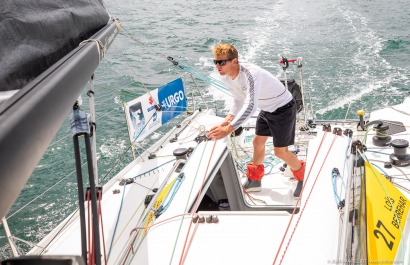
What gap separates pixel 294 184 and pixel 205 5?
17.4 metres

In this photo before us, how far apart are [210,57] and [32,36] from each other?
11.1 m

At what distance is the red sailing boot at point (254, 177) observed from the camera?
3656 millimetres

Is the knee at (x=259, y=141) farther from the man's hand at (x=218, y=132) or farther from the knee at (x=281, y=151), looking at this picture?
the man's hand at (x=218, y=132)

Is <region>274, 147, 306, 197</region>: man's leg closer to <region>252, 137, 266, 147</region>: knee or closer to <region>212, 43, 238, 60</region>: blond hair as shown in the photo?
<region>252, 137, 266, 147</region>: knee

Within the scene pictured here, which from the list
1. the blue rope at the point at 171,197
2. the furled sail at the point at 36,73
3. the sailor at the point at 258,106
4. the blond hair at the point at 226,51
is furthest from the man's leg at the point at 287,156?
the furled sail at the point at 36,73

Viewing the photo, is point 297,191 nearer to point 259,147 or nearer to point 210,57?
point 259,147

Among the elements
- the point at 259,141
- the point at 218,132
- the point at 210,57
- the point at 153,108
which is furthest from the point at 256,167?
the point at 210,57

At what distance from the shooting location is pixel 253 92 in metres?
2.92

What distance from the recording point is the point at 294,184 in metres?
3.84

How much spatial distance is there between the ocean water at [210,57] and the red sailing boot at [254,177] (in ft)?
4.04

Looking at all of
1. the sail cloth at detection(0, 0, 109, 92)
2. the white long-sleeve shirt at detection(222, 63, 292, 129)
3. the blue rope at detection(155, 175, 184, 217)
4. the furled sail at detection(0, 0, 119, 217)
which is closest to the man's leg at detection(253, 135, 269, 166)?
the white long-sleeve shirt at detection(222, 63, 292, 129)

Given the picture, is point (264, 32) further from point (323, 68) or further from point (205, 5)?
point (205, 5)

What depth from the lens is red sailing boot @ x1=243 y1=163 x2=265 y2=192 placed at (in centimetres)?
366

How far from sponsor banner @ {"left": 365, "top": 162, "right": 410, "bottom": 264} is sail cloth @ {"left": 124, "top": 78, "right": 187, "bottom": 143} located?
245 cm
